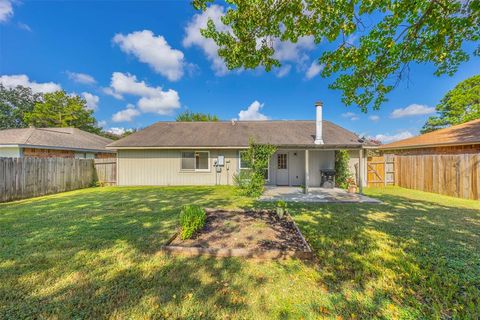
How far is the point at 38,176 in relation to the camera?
850 cm

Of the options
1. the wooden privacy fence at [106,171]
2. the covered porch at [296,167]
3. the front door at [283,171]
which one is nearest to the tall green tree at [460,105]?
the covered porch at [296,167]

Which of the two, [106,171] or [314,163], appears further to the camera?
[106,171]

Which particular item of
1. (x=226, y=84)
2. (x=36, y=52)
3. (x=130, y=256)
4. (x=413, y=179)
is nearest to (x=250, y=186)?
(x=130, y=256)

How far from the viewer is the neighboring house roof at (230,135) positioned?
11695 millimetres

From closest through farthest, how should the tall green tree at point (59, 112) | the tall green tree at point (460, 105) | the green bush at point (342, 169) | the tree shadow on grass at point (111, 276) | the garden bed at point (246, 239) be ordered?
the tree shadow on grass at point (111, 276) < the garden bed at point (246, 239) < the green bush at point (342, 169) < the tall green tree at point (460, 105) < the tall green tree at point (59, 112)

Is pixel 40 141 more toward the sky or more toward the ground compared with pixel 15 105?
more toward the ground

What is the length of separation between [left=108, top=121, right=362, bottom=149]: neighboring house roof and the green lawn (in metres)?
7.30

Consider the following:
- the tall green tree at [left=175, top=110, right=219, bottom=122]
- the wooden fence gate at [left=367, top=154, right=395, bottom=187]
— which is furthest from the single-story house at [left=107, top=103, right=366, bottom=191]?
the tall green tree at [left=175, top=110, right=219, bottom=122]

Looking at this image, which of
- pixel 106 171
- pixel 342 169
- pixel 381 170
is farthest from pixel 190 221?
pixel 381 170

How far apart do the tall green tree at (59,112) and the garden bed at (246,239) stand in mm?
34691

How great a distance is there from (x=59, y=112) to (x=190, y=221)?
3633 cm

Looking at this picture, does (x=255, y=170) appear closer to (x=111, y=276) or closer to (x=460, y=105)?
(x=111, y=276)

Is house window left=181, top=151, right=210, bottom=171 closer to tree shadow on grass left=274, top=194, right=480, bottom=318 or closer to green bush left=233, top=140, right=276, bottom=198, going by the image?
green bush left=233, top=140, right=276, bottom=198

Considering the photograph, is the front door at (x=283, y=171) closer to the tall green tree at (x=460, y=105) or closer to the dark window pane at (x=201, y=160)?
the dark window pane at (x=201, y=160)
